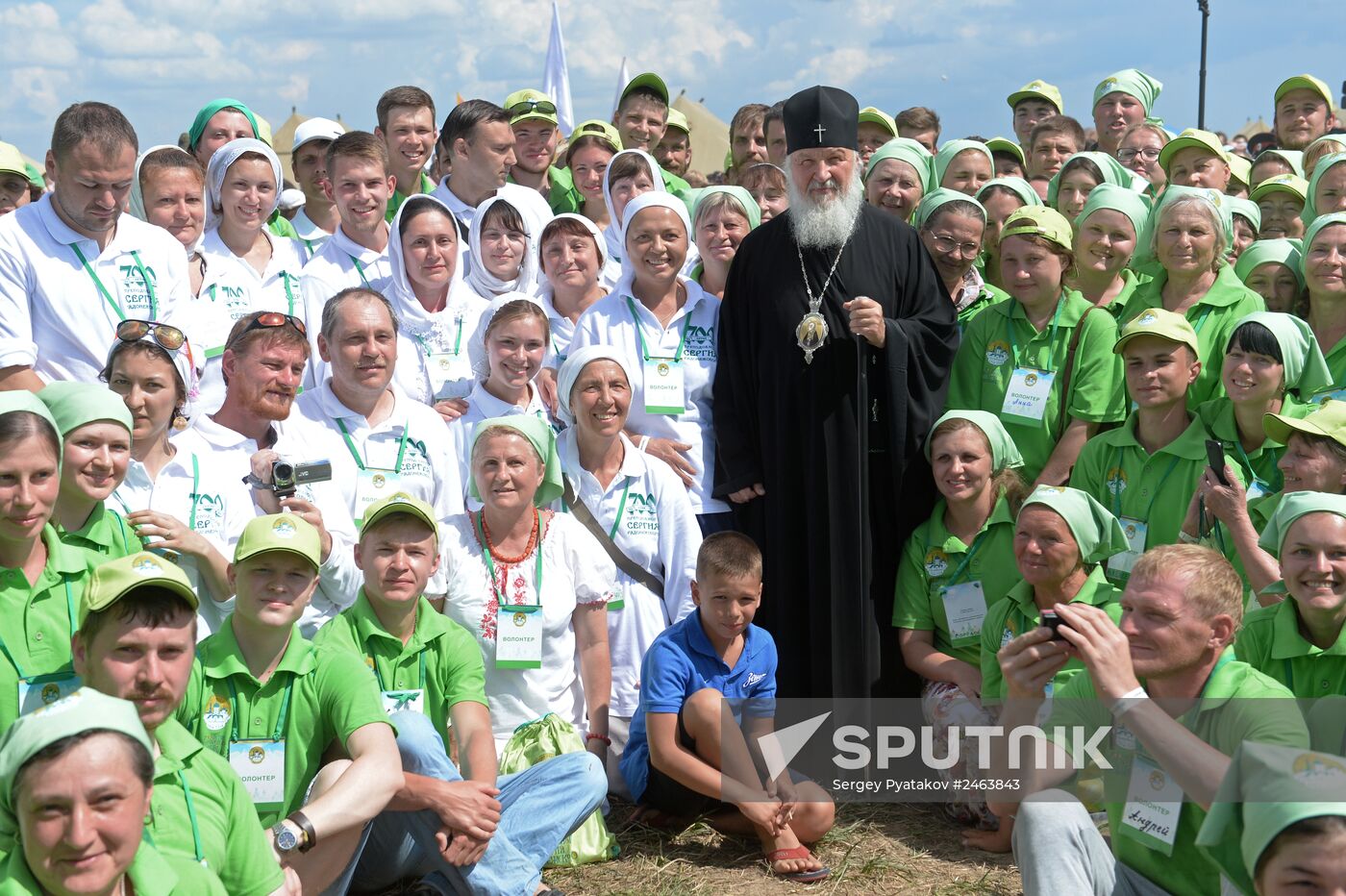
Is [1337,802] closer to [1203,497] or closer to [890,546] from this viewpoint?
[1203,497]

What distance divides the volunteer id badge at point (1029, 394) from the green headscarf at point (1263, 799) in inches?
104

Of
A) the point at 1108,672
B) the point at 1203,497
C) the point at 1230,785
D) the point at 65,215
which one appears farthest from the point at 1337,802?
the point at 65,215

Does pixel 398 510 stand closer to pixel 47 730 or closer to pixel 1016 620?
pixel 47 730

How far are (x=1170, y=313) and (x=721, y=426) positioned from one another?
1.82m

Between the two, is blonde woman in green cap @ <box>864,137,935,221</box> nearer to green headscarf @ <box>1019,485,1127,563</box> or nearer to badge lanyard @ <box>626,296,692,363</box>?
badge lanyard @ <box>626,296,692,363</box>

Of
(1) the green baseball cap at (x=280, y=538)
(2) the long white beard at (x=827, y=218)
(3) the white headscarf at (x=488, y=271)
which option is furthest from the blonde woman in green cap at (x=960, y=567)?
(1) the green baseball cap at (x=280, y=538)

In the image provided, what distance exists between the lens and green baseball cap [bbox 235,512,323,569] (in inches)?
158

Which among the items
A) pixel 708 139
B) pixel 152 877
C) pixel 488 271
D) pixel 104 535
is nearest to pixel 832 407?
pixel 488 271

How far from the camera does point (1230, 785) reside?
3.02 meters

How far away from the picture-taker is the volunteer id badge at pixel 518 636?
4965 mm

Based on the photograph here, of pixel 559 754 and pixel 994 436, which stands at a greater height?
pixel 994 436

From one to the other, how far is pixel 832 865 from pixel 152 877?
102 inches

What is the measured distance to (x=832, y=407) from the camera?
18.8 feet

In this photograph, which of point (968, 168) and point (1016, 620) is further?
point (968, 168)
